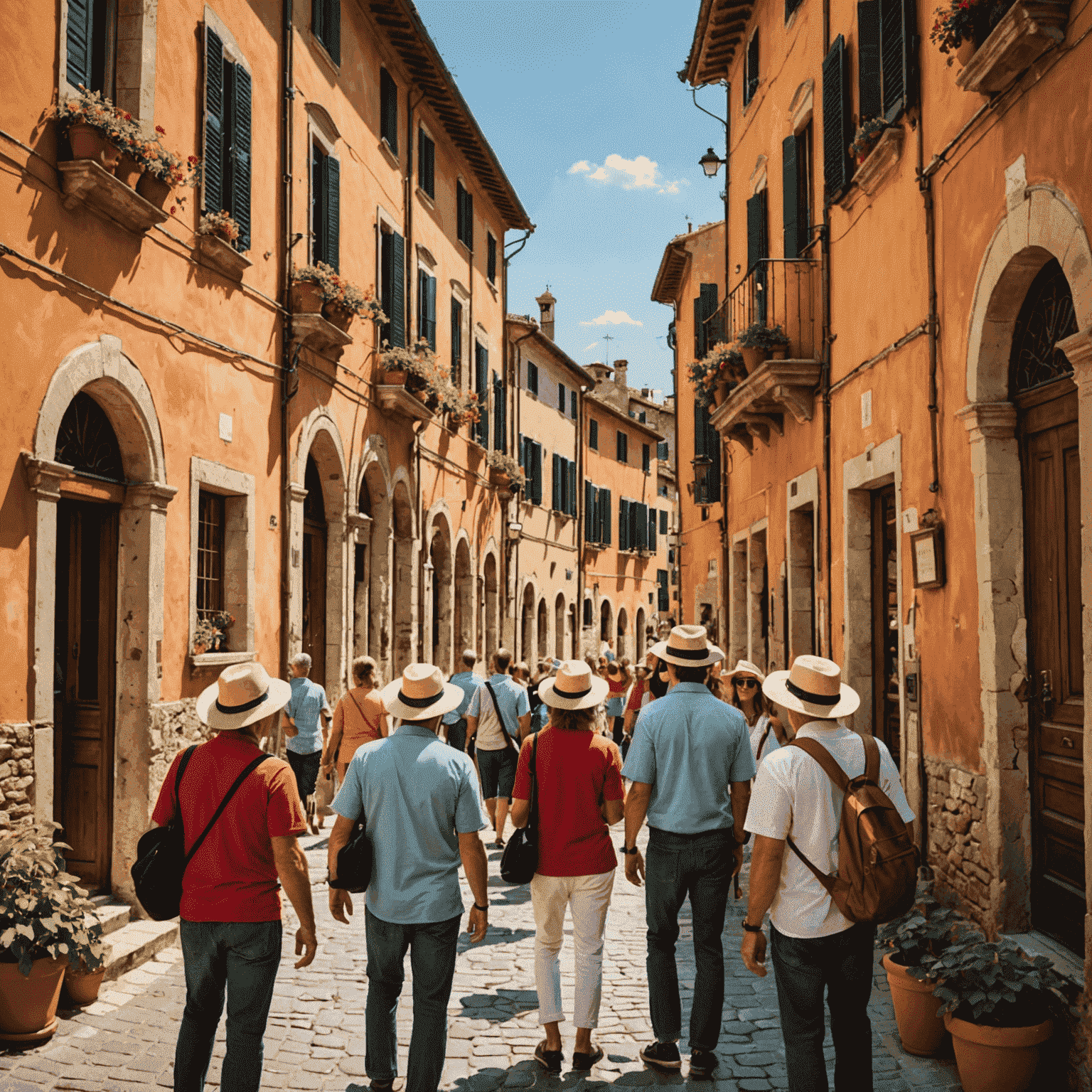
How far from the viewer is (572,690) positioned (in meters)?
5.50

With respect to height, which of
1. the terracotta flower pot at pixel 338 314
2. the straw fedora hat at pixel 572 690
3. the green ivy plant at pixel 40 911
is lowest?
the green ivy plant at pixel 40 911

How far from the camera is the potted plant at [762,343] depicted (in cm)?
1192

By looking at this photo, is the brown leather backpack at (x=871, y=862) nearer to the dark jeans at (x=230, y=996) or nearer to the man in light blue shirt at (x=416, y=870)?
the man in light blue shirt at (x=416, y=870)

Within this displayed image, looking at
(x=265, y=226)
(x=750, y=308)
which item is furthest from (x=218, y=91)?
(x=750, y=308)

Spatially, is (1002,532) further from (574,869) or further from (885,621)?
A: (885,621)

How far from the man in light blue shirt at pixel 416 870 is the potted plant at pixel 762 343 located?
8.23m

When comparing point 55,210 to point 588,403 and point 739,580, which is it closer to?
point 739,580

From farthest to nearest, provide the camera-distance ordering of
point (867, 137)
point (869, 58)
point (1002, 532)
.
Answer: point (869, 58) < point (867, 137) < point (1002, 532)

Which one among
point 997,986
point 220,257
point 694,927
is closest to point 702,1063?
point 694,927

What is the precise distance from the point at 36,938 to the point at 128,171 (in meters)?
5.03

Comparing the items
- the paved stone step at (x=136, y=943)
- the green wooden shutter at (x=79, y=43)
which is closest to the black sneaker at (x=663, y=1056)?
the paved stone step at (x=136, y=943)

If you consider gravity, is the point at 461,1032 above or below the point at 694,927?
below

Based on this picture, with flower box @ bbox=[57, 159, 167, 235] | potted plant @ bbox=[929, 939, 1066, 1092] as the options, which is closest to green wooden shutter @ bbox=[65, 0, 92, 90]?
flower box @ bbox=[57, 159, 167, 235]

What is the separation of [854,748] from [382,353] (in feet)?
38.5
